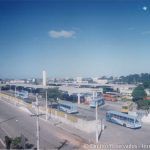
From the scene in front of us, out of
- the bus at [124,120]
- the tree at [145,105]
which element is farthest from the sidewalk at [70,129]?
the tree at [145,105]

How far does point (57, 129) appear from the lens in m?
36.9

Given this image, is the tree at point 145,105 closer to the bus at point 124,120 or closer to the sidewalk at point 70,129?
the bus at point 124,120

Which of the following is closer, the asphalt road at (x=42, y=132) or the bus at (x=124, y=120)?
the asphalt road at (x=42, y=132)

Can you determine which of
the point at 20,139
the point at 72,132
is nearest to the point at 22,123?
the point at 72,132

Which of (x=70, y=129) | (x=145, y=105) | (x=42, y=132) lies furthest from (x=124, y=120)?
(x=145, y=105)

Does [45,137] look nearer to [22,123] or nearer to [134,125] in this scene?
[22,123]

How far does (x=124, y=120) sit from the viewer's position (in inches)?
1561

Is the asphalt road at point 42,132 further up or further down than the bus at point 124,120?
further down

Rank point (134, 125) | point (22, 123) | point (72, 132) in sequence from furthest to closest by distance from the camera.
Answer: point (22, 123) → point (134, 125) → point (72, 132)

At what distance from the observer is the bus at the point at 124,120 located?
37.7 m

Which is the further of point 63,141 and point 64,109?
point 64,109

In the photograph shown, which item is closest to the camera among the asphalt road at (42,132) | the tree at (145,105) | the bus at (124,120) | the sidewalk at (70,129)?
the asphalt road at (42,132)

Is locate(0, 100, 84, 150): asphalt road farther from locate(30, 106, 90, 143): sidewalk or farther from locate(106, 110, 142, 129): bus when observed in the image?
locate(106, 110, 142, 129): bus

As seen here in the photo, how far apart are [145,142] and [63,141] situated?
10.3 meters
